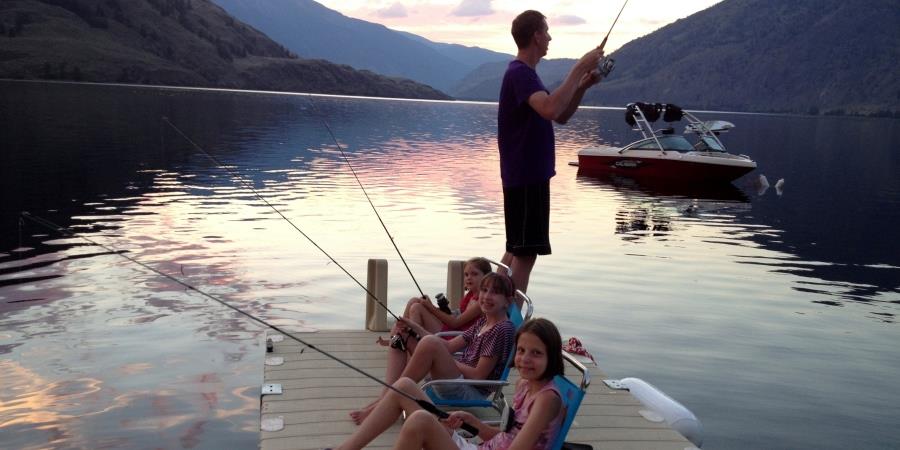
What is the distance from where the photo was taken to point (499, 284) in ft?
22.7

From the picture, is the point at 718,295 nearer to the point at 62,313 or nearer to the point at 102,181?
the point at 62,313

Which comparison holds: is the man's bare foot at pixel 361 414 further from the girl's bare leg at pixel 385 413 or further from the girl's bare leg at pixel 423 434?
the girl's bare leg at pixel 423 434

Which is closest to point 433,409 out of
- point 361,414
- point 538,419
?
point 538,419

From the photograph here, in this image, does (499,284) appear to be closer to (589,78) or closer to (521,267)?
(521,267)

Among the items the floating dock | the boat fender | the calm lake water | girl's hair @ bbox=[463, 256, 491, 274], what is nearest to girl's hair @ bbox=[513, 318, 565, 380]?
the floating dock

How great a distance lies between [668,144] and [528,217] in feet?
93.4

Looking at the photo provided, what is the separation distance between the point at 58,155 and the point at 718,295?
26127 millimetres

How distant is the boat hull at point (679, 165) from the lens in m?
33.3

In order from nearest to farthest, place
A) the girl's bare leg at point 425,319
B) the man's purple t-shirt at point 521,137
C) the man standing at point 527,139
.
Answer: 1. the man standing at point 527,139
2. the man's purple t-shirt at point 521,137
3. the girl's bare leg at point 425,319

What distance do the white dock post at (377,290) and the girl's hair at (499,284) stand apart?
3338 mm

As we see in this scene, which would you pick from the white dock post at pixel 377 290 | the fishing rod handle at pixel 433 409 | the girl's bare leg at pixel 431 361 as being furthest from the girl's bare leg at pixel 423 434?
the white dock post at pixel 377 290

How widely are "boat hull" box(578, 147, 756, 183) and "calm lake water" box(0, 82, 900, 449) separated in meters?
0.87

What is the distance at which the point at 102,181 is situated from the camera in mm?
27625

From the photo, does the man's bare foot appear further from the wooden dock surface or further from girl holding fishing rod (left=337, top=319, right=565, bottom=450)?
girl holding fishing rod (left=337, top=319, right=565, bottom=450)
